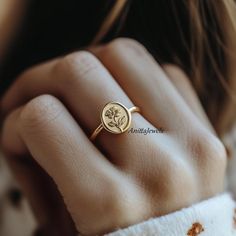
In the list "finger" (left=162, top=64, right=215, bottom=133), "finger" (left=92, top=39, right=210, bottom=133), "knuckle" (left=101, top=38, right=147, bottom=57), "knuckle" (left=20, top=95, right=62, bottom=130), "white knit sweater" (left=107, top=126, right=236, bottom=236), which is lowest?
"white knit sweater" (left=107, top=126, right=236, bottom=236)

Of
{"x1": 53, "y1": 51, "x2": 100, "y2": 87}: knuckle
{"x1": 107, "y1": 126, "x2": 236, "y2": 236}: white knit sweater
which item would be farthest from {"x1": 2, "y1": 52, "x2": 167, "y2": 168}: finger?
{"x1": 107, "y1": 126, "x2": 236, "y2": 236}: white knit sweater

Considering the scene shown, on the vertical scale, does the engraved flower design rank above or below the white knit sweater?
above

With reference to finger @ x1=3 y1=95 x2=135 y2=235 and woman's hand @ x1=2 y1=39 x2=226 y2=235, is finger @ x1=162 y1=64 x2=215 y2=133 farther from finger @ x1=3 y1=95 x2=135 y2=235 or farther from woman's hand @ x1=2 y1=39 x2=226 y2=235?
finger @ x1=3 y1=95 x2=135 y2=235

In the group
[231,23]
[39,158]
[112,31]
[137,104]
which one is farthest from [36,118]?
[231,23]

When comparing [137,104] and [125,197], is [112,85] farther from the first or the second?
[125,197]

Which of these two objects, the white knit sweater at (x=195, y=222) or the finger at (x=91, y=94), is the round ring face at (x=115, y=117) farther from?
the white knit sweater at (x=195, y=222)

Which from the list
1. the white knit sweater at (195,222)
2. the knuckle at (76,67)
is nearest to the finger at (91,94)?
the knuckle at (76,67)
